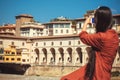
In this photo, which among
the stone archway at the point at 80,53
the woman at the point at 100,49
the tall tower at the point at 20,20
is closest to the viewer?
the woman at the point at 100,49

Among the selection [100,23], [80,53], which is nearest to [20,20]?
[80,53]

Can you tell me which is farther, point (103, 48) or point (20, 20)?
point (20, 20)

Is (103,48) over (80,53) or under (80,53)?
over

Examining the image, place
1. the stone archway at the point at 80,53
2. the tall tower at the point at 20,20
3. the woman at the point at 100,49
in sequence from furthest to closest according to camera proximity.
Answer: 1. the tall tower at the point at 20,20
2. the stone archway at the point at 80,53
3. the woman at the point at 100,49

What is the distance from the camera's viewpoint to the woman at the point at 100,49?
8.74ft

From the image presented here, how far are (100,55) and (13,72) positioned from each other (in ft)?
149

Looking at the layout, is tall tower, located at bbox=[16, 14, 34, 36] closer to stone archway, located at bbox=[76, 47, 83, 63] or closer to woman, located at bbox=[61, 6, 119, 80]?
stone archway, located at bbox=[76, 47, 83, 63]

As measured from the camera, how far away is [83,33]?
2.76 metres

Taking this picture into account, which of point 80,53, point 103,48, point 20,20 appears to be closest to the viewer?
point 103,48

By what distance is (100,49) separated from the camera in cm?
271

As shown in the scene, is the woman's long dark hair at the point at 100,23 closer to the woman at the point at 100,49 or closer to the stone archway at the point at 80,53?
the woman at the point at 100,49

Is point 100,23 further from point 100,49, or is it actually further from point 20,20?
point 20,20

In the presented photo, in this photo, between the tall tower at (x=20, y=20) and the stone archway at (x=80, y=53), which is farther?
the tall tower at (x=20, y=20)

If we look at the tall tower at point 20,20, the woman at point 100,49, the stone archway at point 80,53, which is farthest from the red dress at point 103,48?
the tall tower at point 20,20
